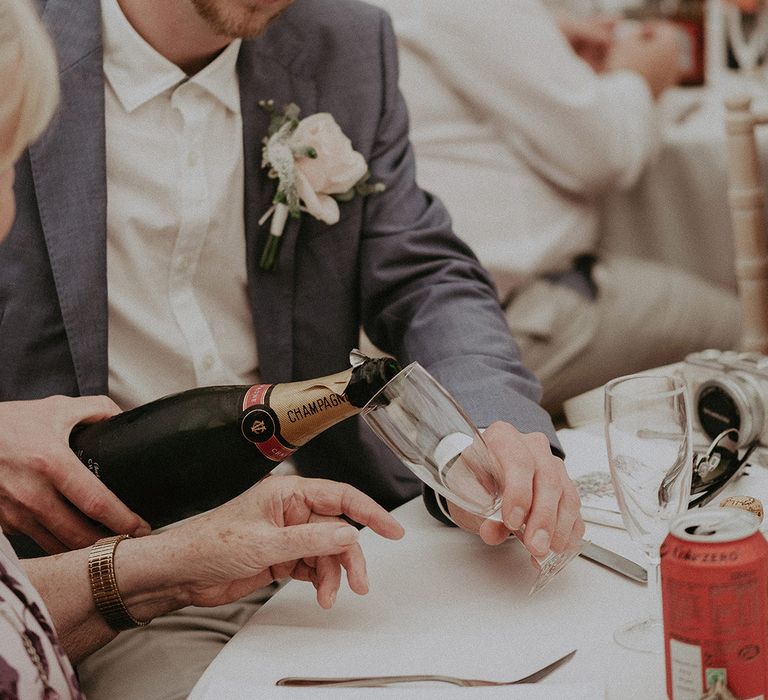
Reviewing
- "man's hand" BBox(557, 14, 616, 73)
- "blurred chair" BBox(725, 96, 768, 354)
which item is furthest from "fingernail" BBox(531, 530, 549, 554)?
"man's hand" BBox(557, 14, 616, 73)

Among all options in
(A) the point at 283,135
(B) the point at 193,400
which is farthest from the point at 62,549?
(A) the point at 283,135

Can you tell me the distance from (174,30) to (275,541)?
853 millimetres

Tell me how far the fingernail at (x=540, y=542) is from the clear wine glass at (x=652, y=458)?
0.08 metres

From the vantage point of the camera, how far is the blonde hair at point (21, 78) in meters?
0.82

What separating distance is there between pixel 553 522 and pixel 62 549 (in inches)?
21.6

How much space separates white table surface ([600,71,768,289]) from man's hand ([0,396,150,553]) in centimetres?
231

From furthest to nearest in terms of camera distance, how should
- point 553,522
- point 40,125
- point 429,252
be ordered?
point 429,252 < point 553,522 < point 40,125

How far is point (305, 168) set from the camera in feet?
4.98

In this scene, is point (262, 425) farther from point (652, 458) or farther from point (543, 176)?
point (543, 176)

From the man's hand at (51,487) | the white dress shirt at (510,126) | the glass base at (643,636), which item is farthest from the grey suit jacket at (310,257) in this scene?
the white dress shirt at (510,126)

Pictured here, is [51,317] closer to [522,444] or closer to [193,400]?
[193,400]

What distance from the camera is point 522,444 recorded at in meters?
1.06

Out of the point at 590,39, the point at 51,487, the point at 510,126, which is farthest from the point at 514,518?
the point at 590,39

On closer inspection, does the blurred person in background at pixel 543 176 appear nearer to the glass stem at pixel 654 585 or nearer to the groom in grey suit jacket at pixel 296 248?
the groom in grey suit jacket at pixel 296 248
